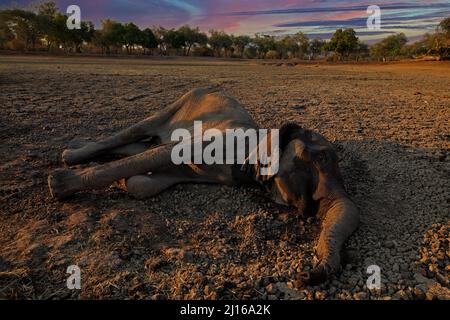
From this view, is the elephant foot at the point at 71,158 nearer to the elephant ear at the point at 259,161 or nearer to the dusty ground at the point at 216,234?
the dusty ground at the point at 216,234

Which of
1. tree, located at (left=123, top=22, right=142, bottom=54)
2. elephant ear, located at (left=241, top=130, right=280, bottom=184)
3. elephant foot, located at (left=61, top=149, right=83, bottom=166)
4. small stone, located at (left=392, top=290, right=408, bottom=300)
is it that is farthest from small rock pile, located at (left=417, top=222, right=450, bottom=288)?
tree, located at (left=123, top=22, right=142, bottom=54)

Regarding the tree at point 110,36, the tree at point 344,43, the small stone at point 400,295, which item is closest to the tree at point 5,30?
the tree at point 110,36

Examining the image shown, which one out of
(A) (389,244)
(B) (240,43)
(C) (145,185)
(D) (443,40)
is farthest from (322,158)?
(B) (240,43)

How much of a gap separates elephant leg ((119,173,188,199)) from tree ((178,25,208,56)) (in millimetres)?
58806

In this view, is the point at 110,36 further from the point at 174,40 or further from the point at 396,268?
the point at 396,268

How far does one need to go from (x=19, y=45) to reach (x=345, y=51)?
36438 millimetres

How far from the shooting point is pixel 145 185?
3.37 m

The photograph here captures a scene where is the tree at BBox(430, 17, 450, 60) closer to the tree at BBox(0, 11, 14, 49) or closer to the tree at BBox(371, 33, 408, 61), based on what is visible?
the tree at BBox(371, 33, 408, 61)

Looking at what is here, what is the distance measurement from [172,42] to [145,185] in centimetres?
5911

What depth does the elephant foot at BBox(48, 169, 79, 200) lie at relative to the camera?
3.34m

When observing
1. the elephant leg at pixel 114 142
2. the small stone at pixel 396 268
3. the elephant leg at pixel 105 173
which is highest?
the elephant leg at pixel 114 142

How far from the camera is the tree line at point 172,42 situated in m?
41.1

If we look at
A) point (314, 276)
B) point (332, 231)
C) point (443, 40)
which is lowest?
point (314, 276)
